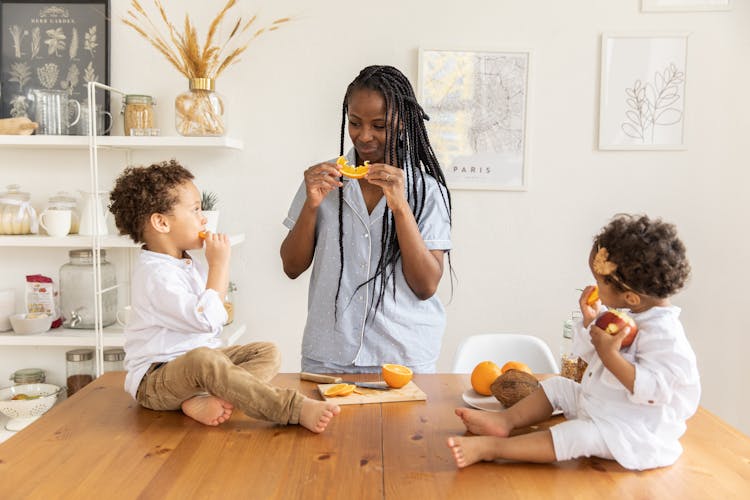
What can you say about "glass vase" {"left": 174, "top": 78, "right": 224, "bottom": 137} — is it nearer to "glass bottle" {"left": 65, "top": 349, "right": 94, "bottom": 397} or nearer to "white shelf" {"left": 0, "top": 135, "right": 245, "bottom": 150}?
"white shelf" {"left": 0, "top": 135, "right": 245, "bottom": 150}

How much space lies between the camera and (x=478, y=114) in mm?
3152

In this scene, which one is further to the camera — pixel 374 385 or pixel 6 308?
pixel 6 308

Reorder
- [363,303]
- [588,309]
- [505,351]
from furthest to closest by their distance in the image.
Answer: [505,351], [363,303], [588,309]

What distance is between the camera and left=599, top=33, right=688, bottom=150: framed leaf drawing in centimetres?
309

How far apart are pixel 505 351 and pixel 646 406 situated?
1210 millimetres

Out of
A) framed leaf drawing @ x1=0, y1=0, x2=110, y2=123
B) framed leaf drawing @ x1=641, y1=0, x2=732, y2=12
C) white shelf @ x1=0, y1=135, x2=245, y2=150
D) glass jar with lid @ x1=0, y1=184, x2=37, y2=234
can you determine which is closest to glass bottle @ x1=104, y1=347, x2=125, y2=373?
glass jar with lid @ x1=0, y1=184, x2=37, y2=234

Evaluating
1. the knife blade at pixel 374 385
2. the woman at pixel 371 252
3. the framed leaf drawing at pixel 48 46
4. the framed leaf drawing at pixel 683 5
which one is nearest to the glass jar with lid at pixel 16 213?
the framed leaf drawing at pixel 48 46

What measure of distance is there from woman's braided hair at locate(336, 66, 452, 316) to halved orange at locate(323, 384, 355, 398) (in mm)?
395

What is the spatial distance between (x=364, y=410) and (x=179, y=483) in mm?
478

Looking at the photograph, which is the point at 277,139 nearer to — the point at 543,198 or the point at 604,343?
the point at 543,198

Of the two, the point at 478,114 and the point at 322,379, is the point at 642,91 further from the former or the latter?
the point at 322,379

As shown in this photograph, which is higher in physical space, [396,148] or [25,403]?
[396,148]

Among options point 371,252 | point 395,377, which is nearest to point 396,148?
point 371,252

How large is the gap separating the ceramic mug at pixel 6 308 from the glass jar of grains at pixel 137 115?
96 centimetres
